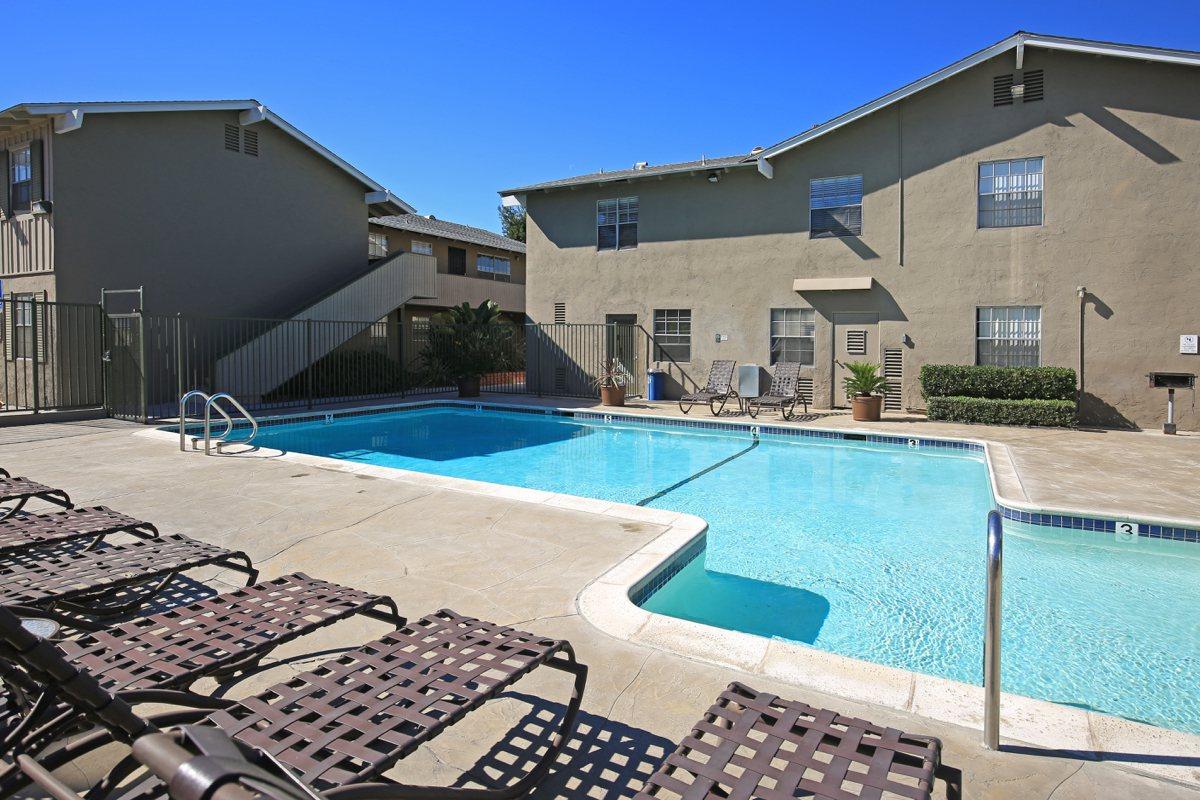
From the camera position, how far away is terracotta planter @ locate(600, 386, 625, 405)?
1639 cm

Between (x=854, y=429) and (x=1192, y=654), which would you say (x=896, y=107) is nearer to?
(x=854, y=429)

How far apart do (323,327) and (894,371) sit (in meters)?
13.1

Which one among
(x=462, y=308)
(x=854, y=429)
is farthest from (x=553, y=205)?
(x=854, y=429)

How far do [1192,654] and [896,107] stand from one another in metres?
13.6

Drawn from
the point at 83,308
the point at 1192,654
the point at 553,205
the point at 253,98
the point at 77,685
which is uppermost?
the point at 253,98

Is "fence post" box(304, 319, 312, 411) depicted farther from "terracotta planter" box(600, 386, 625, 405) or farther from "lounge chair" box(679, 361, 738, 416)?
"lounge chair" box(679, 361, 738, 416)

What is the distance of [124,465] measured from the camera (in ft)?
26.9

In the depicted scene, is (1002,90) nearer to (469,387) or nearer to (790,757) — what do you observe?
(469,387)

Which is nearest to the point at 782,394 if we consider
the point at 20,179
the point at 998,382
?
the point at 998,382

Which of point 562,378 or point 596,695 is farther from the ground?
point 562,378

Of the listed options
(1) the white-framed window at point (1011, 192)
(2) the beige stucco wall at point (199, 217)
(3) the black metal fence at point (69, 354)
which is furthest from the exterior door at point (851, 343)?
(3) the black metal fence at point (69, 354)

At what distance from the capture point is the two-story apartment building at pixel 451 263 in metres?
22.5

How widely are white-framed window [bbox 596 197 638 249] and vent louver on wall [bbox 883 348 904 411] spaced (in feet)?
22.8

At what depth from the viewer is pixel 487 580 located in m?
4.39
